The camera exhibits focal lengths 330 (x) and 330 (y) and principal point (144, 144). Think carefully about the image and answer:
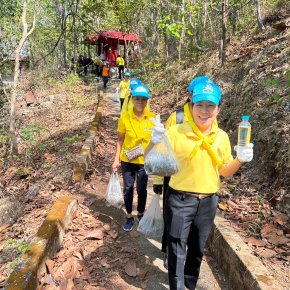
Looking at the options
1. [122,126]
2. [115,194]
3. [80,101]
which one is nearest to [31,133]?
[80,101]

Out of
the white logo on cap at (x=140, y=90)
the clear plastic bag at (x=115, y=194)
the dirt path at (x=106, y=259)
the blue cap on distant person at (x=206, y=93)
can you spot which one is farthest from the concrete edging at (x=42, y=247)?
the blue cap on distant person at (x=206, y=93)

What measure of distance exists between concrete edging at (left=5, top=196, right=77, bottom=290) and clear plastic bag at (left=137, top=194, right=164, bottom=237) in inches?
40.6

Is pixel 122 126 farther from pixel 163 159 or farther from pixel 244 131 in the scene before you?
pixel 244 131

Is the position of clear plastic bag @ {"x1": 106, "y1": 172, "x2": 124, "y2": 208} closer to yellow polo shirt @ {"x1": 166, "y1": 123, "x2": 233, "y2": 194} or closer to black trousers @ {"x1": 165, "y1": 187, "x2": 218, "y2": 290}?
black trousers @ {"x1": 165, "y1": 187, "x2": 218, "y2": 290}

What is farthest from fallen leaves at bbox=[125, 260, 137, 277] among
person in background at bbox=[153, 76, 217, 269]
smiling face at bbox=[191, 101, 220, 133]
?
smiling face at bbox=[191, 101, 220, 133]

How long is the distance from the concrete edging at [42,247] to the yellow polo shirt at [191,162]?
166 cm

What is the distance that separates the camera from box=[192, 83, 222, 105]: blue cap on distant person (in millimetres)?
2490

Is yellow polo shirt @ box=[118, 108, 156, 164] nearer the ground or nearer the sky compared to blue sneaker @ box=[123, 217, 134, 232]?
nearer the sky

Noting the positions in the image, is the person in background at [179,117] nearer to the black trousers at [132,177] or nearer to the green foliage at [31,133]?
the black trousers at [132,177]

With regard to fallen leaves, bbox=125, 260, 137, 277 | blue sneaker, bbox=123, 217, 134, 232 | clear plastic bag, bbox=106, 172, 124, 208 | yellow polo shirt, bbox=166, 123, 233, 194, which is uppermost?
yellow polo shirt, bbox=166, 123, 233, 194

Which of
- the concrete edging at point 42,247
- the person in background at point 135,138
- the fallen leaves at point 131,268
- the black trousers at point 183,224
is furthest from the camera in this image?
the person in background at point 135,138

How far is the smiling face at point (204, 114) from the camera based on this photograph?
255 cm

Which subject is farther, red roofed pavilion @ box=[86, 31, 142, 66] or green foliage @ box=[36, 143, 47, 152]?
red roofed pavilion @ box=[86, 31, 142, 66]

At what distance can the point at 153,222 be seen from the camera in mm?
4059
